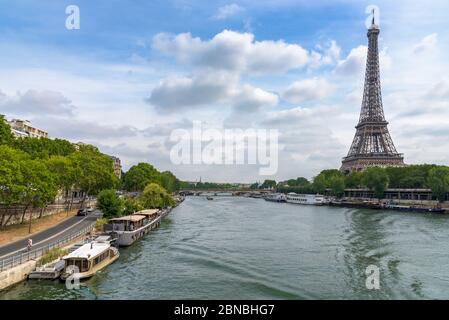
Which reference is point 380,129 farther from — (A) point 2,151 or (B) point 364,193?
(A) point 2,151

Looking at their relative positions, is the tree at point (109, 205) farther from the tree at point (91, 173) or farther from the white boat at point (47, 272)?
the white boat at point (47, 272)

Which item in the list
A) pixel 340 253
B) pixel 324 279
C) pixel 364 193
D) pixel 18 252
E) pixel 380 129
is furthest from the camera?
pixel 380 129

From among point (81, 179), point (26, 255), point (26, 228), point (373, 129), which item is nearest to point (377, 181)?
point (373, 129)

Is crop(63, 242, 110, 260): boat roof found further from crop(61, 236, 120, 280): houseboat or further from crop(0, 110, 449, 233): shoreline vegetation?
crop(0, 110, 449, 233): shoreline vegetation

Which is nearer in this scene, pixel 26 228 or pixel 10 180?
pixel 10 180

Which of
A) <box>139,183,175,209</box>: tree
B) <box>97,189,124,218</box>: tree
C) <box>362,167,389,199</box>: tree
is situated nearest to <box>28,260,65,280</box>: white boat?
<box>97,189,124,218</box>: tree

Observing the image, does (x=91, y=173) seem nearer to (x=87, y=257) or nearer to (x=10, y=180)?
(x=10, y=180)
